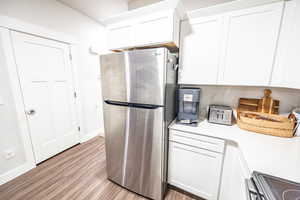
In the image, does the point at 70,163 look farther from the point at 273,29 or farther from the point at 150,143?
the point at 273,29

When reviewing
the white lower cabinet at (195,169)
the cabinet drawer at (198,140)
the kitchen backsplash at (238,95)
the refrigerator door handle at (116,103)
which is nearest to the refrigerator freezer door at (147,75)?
the refrigerator door handle at (116,103)

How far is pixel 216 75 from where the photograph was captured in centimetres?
133

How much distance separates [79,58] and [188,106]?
2.27 meters

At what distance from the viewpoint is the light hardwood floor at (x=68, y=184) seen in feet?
4.68

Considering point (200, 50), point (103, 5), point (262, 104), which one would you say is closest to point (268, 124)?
point (262, 104)

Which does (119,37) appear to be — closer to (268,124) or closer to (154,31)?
(154,31)

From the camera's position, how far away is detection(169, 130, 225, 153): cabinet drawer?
1.13 metres

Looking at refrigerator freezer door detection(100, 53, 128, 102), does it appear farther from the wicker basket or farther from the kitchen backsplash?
the wicker basket

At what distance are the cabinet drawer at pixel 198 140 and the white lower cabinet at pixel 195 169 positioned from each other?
4 centimetres

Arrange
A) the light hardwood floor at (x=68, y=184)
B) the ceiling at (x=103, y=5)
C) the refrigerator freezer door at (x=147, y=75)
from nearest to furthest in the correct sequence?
1. the refrigerator freezer door at (x=147, y=75)
2. the light hardwood floor at (x=68, y=184)
3. the ceiling at (x=103, y=5)

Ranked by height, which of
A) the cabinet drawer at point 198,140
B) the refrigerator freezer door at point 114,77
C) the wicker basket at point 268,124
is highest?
the refrigerator freezer door at point 114,77

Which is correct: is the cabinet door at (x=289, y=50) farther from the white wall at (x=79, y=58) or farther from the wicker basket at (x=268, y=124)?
the white wall at (x=79, y=58)

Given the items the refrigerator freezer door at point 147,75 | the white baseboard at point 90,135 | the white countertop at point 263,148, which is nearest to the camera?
the white countertop at point 263,148


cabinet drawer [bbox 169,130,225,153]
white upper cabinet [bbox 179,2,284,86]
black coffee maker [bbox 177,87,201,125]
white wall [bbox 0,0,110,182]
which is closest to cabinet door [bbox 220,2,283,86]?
white upper cabinet [bbox 179,2,284,86]
